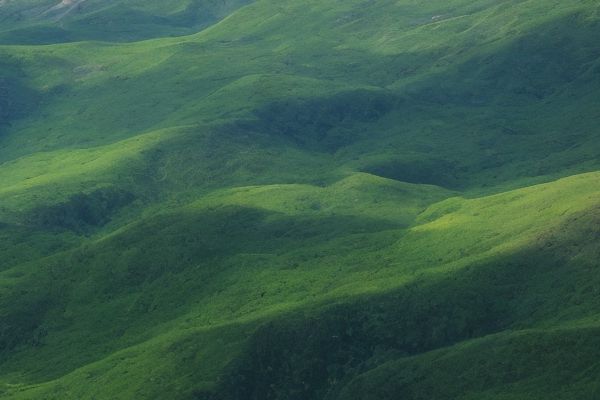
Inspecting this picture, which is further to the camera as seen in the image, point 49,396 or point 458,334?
point 49,396

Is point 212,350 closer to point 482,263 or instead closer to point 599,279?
point 482,263

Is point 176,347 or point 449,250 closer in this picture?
point 176,347

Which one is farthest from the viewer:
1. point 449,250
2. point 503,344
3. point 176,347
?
point 449,250

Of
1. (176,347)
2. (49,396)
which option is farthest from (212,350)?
(49,396)

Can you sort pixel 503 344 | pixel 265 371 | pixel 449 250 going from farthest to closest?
1. pixel 449 250
2. pixel 265 371
3. pixel 503 344

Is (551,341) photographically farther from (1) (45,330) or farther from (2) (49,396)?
(1) (45,330)

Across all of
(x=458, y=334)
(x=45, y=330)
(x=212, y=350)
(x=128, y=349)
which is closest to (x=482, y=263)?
(x=458, y=334)
